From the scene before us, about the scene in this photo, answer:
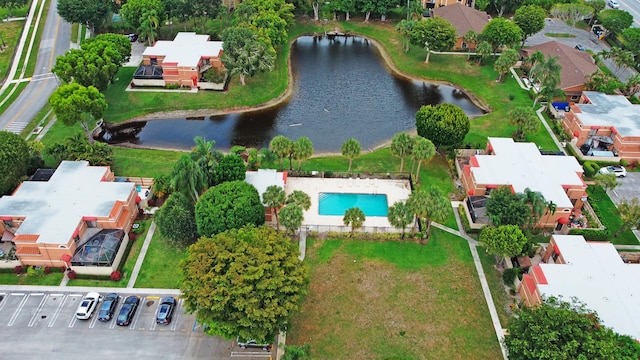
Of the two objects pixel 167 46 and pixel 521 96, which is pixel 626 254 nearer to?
pixel 521 96

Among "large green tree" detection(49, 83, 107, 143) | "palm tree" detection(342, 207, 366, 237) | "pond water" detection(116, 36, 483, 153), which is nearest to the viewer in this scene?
"palm tree" detection(342, 207, 366, 237)

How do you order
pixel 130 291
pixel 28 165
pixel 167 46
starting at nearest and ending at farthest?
1. pixel 130 291
2. pixel 28 165
3. pixel 167 46

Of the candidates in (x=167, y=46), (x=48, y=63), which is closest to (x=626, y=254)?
(x=167, y=46)

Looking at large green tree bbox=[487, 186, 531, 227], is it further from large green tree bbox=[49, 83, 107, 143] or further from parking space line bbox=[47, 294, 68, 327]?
large green tree bbox=[49, 83, 107, 143]

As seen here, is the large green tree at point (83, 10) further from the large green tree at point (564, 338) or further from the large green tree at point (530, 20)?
the large green tree at point (564, 338)

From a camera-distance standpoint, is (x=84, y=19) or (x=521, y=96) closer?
(x=521, y=96)

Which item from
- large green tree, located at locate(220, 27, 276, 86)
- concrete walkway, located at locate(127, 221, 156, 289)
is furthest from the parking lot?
large green tree, located at locate(220, 27, 276, 86)
